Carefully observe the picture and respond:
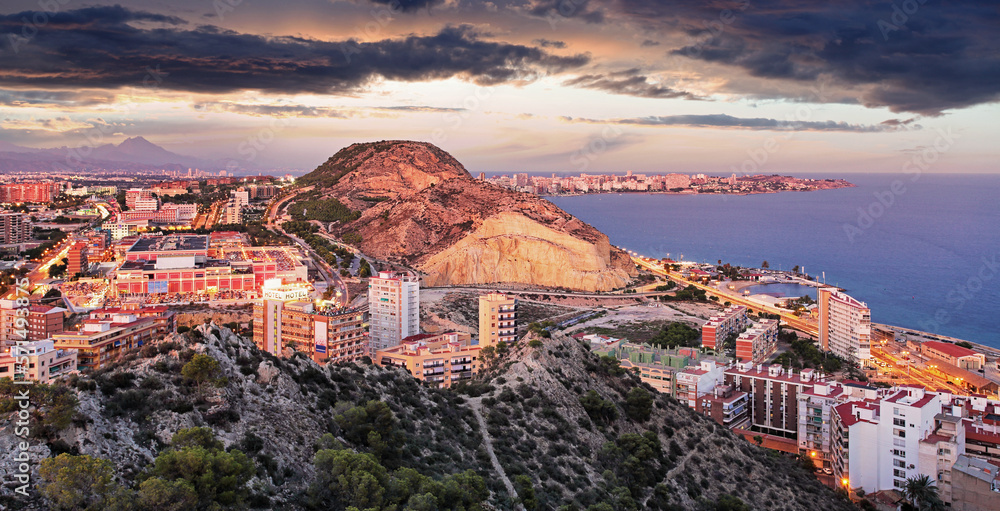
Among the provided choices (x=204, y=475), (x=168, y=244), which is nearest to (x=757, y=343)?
(x=204, y=475)

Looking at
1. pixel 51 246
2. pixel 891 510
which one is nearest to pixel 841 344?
pixel 891 510

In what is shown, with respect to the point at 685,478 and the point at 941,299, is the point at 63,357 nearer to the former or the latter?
the point at 685,478

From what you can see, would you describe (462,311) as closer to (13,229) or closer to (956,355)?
(956,355)

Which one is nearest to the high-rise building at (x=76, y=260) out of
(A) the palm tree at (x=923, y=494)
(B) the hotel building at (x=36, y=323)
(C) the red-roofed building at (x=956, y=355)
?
(B) the hotel building at (x=36, y=323)

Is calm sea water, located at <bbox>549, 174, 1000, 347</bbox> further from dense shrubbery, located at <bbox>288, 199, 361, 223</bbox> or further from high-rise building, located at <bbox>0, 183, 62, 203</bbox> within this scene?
high-rise building, located at <bbox>0, 183, 62, 203</bbox>

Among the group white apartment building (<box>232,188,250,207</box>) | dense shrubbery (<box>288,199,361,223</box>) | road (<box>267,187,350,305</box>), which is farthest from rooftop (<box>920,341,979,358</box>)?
white apartment building (<box>232,188,250,207</box>)

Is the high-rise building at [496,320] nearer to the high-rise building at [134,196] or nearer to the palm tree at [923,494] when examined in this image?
the palm tree at [923,494]
